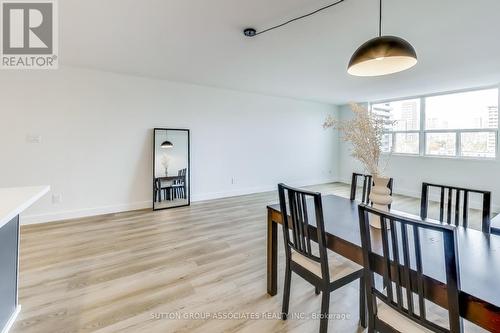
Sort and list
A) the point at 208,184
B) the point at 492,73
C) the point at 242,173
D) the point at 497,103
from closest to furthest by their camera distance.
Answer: the point at 492,73 < the point at 497,103 < the point at 208,184 < the point at 242,173

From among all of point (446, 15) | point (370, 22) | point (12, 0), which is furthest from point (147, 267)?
point (446, 15)

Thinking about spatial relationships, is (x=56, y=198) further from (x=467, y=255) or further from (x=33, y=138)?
(x=467, y=255)

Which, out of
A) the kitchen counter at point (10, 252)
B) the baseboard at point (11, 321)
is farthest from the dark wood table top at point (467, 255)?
the baseboard at point (11, 321)

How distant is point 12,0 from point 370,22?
3.21 metres

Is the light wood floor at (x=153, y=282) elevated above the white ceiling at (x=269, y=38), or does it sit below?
below

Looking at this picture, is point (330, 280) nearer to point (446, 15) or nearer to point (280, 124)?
point (446, 15)

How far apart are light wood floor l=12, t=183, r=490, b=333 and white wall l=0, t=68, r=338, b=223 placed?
2.25 ft

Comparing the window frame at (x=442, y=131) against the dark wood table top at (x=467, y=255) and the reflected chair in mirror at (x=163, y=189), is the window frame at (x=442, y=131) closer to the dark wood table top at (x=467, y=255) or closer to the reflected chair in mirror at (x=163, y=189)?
the dark wood table top at (x=467, y=255)

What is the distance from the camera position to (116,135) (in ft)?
13.5

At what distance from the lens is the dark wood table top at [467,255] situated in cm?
94

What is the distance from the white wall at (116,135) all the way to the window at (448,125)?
8.89 ft

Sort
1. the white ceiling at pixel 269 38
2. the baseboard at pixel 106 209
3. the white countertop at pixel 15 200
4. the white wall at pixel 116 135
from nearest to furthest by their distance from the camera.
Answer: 1. the white countertop at pixel 15 200
2. the white ceiling at pixel 269 38
3. the white wall at pixel 116 135
4. the baseboard at pixel 106 209

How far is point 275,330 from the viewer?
1.66 m

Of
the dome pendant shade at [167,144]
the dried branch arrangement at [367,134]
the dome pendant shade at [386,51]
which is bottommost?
the dried branch arrangement at [367,134]
